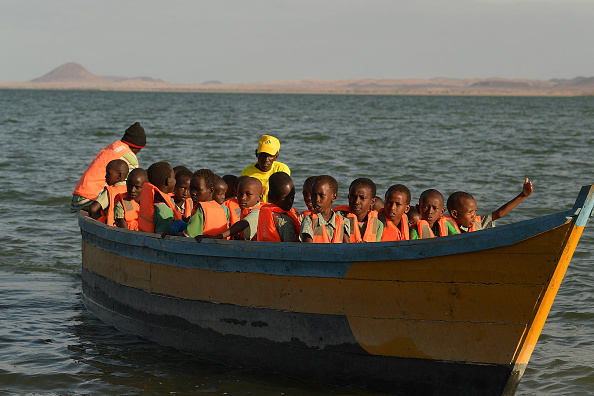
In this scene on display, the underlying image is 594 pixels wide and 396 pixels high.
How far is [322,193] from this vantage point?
219 inches

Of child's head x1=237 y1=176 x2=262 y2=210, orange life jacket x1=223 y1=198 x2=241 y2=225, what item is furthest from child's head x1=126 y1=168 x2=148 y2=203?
child's head x1=237 y1=176 x2=262 y2=210

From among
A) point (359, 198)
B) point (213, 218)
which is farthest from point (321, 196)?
point (213, 218)

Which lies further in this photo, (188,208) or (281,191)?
(188,208)

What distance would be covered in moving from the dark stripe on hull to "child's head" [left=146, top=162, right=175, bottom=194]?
3.32ft

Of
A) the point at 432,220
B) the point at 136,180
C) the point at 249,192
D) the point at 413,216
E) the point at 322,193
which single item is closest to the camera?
the point at 322,193

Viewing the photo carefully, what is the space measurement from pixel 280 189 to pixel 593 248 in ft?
23.2

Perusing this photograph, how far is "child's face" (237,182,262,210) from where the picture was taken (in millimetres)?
5922

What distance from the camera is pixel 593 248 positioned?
1116 centimetres

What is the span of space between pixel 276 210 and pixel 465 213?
1633mm

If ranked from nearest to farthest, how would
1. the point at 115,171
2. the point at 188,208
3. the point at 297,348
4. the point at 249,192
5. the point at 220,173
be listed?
1. the point at 297,348
2. the point at 249,192
3. the point at 188,208
4. the point at 115,171
5. the point at 220,173

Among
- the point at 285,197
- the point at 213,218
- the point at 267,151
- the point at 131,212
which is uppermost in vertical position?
the point at 267,151

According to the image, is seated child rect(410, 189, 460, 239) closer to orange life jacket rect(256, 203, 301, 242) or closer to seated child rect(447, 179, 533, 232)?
seated child rect(447, 179, 533, 232)

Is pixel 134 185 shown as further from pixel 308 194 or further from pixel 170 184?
pixel 308 194

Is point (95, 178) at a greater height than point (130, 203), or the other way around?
point (95, 178)
